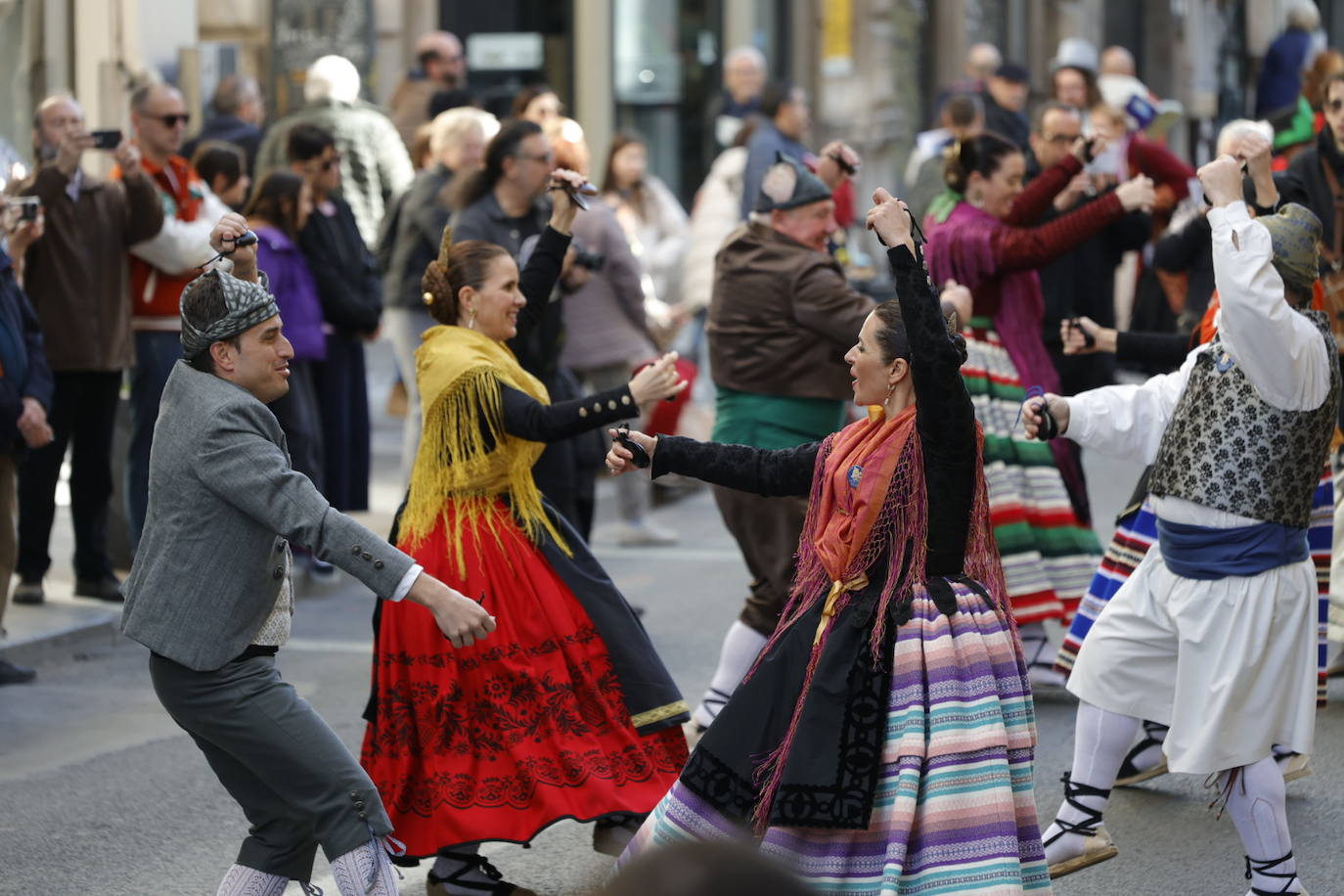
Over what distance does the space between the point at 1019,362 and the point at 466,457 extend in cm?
279

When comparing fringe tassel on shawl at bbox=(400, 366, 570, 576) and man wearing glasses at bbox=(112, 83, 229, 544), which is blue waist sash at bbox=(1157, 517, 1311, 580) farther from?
man wearing glasses at bbox=(112, 83, 229, 544)

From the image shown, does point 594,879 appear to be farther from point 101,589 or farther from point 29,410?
point 101,589

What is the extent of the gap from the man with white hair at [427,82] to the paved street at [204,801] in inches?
209

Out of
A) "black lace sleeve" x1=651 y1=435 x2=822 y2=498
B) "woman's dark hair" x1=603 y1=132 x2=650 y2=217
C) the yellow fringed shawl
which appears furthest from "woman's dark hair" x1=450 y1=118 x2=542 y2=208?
"woman's dark hair" x1=603 y1=132 x2=650 y2=217

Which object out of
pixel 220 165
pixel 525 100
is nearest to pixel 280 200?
pixel 220 165

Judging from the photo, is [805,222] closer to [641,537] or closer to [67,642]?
[67,642]

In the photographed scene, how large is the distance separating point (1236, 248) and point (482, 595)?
79.9 inches

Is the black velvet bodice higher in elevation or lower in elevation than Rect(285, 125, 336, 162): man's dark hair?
lower

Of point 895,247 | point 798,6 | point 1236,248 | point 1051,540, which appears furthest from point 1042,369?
point 798,6

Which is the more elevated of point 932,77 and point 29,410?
point 932,77

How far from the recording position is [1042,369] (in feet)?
24.9

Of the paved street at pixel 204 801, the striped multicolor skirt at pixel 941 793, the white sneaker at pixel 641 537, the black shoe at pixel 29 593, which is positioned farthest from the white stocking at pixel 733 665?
the white sneaker at pixel 641 537

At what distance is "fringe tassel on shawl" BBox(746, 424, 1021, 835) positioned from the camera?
4.41 m

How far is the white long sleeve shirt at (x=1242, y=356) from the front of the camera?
15.8 ft
